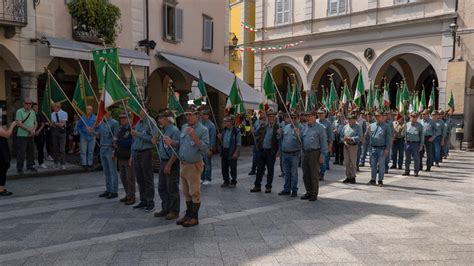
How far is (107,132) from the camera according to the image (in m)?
8.87

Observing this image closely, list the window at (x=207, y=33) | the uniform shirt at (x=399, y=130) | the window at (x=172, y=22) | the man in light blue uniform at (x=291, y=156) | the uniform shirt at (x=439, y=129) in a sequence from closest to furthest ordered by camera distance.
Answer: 1. the man in light blue uniform at (x=291, y=156)
2. the uniform shirt at (x=399, y=130)
3. the uniform shirt at (x=439, y=129)
4. the window at (x=172, y=22)
5. the window at (x=207, y=33)

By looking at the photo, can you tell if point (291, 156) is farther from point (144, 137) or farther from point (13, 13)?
point (13, 13)

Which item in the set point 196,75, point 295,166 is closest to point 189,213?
point 295,166

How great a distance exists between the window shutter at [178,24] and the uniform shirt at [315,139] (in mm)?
11041

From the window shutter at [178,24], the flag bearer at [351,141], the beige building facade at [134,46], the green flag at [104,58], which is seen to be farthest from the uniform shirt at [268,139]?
the window shutter at [178,24]

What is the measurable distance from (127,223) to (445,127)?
1295 cm

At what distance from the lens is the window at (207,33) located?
20.1 m

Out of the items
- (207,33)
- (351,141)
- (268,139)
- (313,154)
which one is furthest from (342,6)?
(313,154)

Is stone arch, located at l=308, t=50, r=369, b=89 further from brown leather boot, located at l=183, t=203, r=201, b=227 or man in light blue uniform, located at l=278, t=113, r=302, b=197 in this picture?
brown leather boot, located at l=183, t=203, r=201, b=227

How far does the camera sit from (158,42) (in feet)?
57.6

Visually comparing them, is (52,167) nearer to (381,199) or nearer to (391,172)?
(381,199)

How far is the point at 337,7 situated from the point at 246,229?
67.4ft

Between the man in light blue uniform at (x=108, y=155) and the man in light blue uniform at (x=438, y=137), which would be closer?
the man in light blue uniform at (x=108, y=155)

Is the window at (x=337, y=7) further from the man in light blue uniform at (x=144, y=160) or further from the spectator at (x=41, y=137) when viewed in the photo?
the man in light blue uniform at (x=144, y=160)
